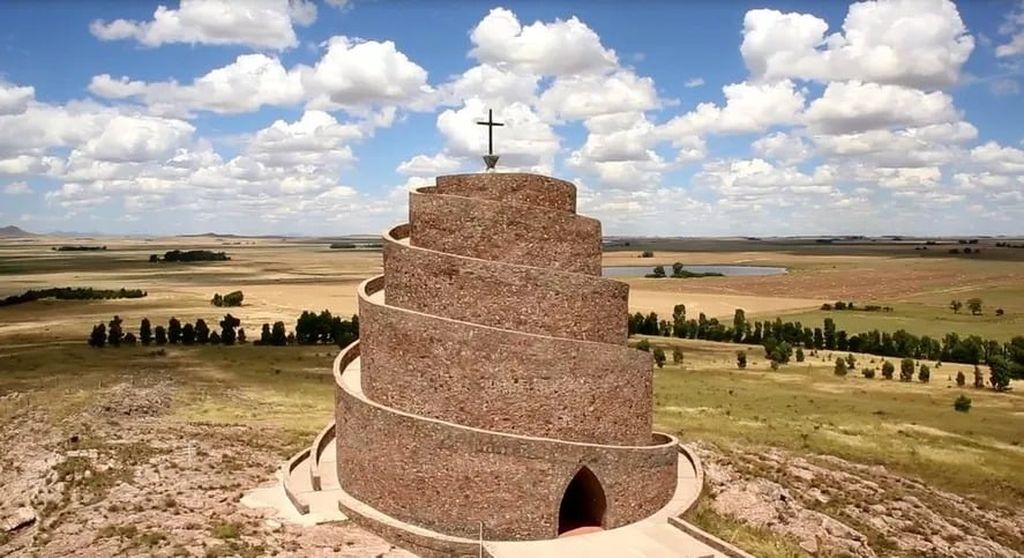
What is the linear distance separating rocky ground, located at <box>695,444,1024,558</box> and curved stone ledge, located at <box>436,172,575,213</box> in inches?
499

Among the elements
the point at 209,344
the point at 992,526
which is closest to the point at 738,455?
the point at 992,526

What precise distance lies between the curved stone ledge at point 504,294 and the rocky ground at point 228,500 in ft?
22.8

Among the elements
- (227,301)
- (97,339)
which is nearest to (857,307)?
(227,301)

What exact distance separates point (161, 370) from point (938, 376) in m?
60.5

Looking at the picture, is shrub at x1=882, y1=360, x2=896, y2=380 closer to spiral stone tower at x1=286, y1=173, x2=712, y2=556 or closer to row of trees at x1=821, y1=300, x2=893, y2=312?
spiral stone tower at x1=286, y1=173, x2=712, y2=556

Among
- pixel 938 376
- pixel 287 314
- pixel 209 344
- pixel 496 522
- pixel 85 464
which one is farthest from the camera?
pixel 287 314

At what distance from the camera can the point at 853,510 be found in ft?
95.7

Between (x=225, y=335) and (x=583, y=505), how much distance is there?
54869mm

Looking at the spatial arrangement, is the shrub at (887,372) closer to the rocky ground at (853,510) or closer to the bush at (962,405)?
the bush at (962,405)

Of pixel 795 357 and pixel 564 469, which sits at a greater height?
pixel 564 469

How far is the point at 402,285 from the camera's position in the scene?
23094mm

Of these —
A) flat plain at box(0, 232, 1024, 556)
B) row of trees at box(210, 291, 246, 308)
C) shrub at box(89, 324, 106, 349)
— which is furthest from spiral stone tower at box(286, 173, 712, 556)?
row of trees at box(210, 291, 246, 308)

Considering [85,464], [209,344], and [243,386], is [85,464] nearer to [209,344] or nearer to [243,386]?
[243,386]

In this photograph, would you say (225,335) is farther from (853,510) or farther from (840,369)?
(853,510)
